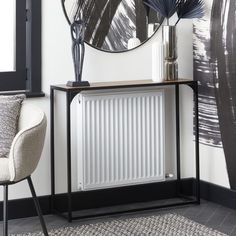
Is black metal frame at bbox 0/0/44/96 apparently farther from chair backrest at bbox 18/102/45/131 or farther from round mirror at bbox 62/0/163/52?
chair backrest at bbox 18/102/45/131

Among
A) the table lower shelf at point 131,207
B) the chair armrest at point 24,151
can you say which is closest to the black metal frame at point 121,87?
the table lower shelf at point 131,207

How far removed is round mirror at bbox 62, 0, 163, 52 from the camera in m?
4.12

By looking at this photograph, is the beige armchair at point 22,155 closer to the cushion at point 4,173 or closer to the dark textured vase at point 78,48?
the cushion at point 4,173

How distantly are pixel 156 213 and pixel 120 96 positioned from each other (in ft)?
2.69

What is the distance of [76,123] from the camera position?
418 cm

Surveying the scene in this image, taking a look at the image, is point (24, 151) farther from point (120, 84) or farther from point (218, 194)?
point (218, 194)

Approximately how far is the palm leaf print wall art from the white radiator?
321mm

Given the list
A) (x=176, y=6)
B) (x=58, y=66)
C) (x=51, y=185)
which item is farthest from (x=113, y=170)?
(x=176, y=6)

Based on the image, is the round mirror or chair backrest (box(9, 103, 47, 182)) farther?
the round mirror

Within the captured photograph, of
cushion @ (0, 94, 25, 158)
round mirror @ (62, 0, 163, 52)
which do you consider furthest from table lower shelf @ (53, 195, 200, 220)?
round mirror @ (62, 0, 163, 52)

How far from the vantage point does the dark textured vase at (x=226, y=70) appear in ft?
13.5

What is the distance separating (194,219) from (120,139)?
2.43 feet

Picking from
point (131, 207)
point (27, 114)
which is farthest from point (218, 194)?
point (27, 114)

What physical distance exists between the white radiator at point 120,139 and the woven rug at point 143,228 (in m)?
0.42
